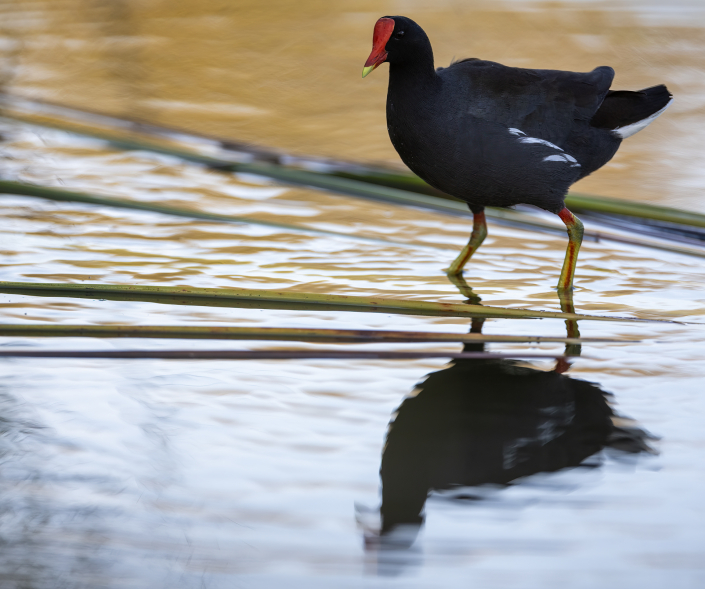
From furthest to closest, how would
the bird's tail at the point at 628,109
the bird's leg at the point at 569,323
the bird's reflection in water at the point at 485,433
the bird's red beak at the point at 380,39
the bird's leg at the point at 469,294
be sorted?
the bird's tail at the point at 628,109 → the bird's red beak at the point at 380,39 → the bird's leg at the point at 469,294 → the bird's leg at the point at 569,323 → the bird's reflection in water at the point at 485,433

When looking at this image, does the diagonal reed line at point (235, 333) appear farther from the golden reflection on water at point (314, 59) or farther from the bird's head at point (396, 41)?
the golden reflection on water at point (314, 59)

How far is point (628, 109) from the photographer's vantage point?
3.25m

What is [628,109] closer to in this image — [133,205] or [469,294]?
[469,294]

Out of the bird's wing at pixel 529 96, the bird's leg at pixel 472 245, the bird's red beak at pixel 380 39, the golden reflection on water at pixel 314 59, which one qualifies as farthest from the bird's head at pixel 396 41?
the golden reflection on water at pixel 314 59

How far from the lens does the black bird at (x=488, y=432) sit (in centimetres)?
180

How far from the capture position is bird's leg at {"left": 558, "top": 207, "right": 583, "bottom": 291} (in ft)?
9.98

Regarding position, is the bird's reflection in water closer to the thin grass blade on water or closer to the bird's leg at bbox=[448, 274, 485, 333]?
the bird's leg at bbox=[448, 274, 485, 333]

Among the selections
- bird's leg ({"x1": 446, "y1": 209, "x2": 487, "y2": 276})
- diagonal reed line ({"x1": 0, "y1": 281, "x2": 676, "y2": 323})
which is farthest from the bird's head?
diagonal reed line ({"x1": 0, "y1": 281, "x2": 676, "y2": 323})

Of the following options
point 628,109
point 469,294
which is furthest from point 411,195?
point 628,109

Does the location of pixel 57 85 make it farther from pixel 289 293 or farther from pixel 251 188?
pixel 289 293

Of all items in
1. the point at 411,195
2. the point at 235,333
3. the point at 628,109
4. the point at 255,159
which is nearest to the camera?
the point at 235,333

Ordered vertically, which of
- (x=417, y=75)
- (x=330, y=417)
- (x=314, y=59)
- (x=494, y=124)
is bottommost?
(x=330, y=417)

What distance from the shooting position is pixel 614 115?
3.22 metres

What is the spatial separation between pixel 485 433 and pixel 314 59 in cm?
543
